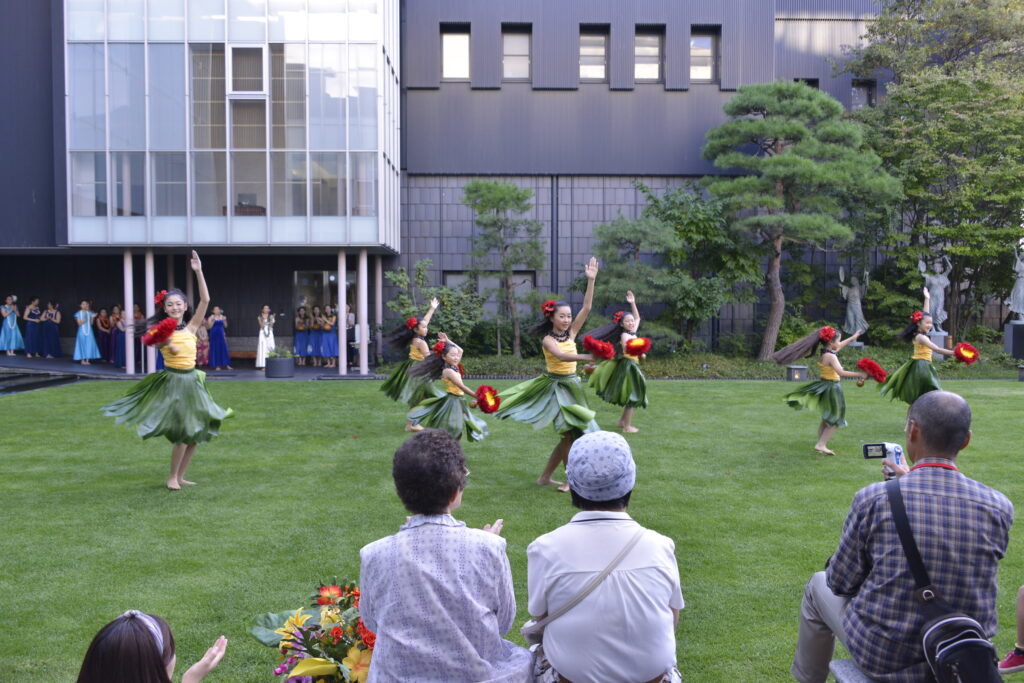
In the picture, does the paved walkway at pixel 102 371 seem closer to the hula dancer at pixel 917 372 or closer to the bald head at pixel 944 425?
the hula dancer at pixel 917 372

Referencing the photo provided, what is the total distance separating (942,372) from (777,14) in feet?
38.8

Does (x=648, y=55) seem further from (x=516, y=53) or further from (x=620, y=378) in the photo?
(x=620, y=378)

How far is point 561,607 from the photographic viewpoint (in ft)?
9.50

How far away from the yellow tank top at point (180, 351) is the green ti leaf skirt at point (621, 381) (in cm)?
459

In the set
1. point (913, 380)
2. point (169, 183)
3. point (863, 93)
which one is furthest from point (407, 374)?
point (863, 93)

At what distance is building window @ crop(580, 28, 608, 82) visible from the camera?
25.0 meters

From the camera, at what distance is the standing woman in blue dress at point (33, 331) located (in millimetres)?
22500

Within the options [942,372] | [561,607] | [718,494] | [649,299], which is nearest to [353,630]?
[561,607]

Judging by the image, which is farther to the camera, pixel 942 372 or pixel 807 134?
pixel 807 134

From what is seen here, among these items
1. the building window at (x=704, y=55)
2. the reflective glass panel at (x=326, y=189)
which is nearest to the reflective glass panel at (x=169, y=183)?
the reflective glass panel at (x=326, y=189)

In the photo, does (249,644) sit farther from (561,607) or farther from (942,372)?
(942,372)

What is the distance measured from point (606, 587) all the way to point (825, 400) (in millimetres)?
8195

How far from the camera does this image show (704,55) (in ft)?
82.5

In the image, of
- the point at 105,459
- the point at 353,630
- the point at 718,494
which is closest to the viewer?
the point at 353,630
